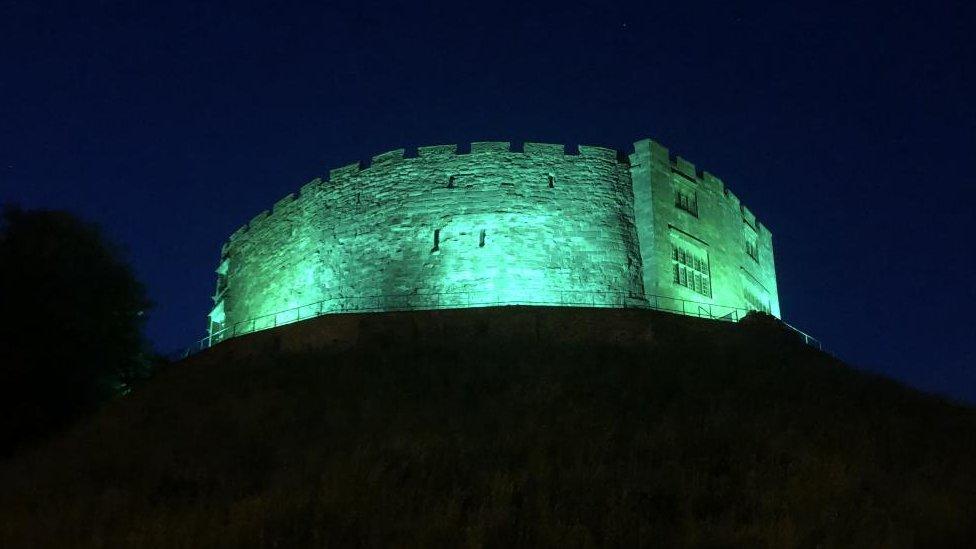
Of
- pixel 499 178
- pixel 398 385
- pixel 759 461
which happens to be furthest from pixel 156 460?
pixel 499 178

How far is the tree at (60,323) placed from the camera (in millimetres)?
17500

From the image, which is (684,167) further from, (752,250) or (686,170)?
(752,250)

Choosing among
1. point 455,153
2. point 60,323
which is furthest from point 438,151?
point 60,323

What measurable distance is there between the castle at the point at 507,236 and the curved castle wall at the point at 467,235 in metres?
0.03

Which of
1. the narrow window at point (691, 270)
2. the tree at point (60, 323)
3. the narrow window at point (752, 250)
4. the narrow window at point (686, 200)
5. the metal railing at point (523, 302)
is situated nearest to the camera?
the tree at point (60, 323)

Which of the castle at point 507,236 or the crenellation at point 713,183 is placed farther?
the crenellation at point 713,183

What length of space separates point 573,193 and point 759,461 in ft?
39.9

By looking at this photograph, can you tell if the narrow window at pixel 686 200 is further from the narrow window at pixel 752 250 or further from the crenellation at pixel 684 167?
the narrow window at pixel 752 250

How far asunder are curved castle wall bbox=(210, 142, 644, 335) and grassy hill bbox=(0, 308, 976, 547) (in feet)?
8.23

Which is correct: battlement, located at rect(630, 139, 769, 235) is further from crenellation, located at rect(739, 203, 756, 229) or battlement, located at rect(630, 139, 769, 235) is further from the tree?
the tree

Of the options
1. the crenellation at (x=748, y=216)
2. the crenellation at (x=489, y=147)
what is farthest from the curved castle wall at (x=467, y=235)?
the crenellation at (x=748, y=216)

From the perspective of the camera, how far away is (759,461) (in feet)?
36.3

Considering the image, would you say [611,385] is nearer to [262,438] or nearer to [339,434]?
[339,434]

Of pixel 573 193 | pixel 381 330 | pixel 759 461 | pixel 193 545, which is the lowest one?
pixel 193 545
